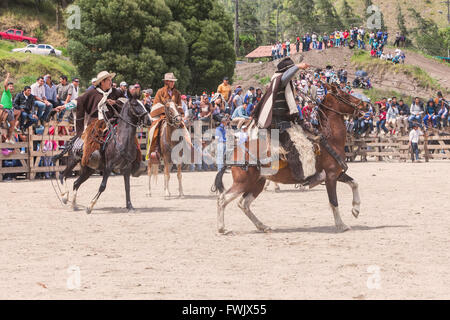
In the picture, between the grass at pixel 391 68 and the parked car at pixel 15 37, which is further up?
the parked car at pixel 15 37

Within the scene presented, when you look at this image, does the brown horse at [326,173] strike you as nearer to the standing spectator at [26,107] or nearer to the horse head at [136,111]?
the horse head at [136,111]

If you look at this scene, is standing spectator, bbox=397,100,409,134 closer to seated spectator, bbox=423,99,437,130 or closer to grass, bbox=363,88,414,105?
seated spectator, bbox=423,99,437,130

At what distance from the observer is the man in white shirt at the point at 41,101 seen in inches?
872

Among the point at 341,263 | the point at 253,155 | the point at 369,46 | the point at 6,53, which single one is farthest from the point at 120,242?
the point at 369,46

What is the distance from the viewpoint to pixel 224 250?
9656 mm

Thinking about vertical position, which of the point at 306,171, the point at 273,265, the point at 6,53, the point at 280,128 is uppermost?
the point at 6,53

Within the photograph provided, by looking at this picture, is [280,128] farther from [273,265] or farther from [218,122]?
[218,122]

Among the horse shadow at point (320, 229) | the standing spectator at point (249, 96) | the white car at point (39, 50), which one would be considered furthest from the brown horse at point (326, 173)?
the white car at point (39, 50)

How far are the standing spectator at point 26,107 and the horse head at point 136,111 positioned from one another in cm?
881

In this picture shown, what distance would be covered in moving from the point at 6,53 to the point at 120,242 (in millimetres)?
49211

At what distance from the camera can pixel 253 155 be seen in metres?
11.0

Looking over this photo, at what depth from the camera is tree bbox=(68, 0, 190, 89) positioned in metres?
47.3

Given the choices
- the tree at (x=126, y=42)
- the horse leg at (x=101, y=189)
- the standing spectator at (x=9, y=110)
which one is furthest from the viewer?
the tree at (x=126, y=42)

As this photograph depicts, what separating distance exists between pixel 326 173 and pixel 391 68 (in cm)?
5625
